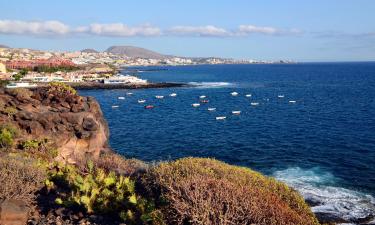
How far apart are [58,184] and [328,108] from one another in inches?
2850

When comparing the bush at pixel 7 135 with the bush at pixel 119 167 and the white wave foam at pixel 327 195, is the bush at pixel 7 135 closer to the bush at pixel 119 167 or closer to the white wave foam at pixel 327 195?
the bush at pixel 119 167

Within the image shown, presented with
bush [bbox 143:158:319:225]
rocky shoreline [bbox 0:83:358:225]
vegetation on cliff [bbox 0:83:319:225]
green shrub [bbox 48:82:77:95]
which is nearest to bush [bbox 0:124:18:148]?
rocky shoreline [bbox 0:83:358:225]

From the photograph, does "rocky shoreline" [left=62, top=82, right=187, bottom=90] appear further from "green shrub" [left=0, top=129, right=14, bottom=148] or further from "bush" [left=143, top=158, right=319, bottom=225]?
"bush" [left=143, top=158, right=319, bottom=225]

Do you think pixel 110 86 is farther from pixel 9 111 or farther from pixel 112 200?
pixel 112 200

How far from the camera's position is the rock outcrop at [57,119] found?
92.0 feet

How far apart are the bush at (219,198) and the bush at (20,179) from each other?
3.77 m

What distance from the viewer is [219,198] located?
1062 cm

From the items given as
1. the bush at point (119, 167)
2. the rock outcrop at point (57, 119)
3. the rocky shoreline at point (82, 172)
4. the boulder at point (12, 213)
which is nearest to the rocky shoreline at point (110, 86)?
the rock outcrop at point (57, 119)

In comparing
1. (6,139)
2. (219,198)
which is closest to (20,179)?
(219,198)

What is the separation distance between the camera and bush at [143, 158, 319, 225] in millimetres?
10234

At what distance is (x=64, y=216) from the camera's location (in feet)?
39.7

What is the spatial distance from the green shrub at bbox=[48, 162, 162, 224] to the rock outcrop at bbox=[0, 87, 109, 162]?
12590mm

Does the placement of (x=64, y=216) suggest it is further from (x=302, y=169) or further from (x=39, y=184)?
(x=302, y=169)

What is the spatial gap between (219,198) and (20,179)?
6.88 m
